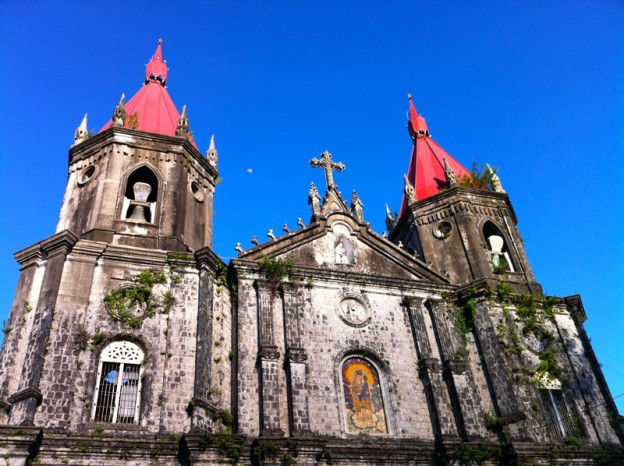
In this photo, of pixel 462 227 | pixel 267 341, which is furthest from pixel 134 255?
pixel 462 227

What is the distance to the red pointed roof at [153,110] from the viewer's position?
19.6 meters

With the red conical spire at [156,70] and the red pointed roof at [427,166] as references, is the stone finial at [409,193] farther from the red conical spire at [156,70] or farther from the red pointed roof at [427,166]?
the red conical spire at [156,70]

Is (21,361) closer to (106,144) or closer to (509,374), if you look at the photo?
(106,144)

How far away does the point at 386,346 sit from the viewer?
622 inches

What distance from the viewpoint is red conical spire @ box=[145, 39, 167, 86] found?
80.4 feet

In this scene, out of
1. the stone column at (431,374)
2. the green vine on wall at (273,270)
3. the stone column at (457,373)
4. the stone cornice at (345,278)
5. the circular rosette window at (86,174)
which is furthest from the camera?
the circular rosette window at (86,174)

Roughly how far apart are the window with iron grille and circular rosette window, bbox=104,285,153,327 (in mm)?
10715

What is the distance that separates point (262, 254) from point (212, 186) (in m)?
3.74

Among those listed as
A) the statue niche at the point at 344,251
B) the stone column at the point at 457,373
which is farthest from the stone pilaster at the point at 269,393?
the stone column at the point at 457,373

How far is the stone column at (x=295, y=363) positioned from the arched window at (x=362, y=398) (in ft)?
4.48

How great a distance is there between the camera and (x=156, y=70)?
24.8 meters

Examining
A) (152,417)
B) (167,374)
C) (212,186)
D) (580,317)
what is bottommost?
(152,417)

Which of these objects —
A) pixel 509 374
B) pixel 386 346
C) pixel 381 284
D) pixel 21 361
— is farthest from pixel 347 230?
pixel 21 361

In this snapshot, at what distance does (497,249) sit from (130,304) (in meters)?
12.2
